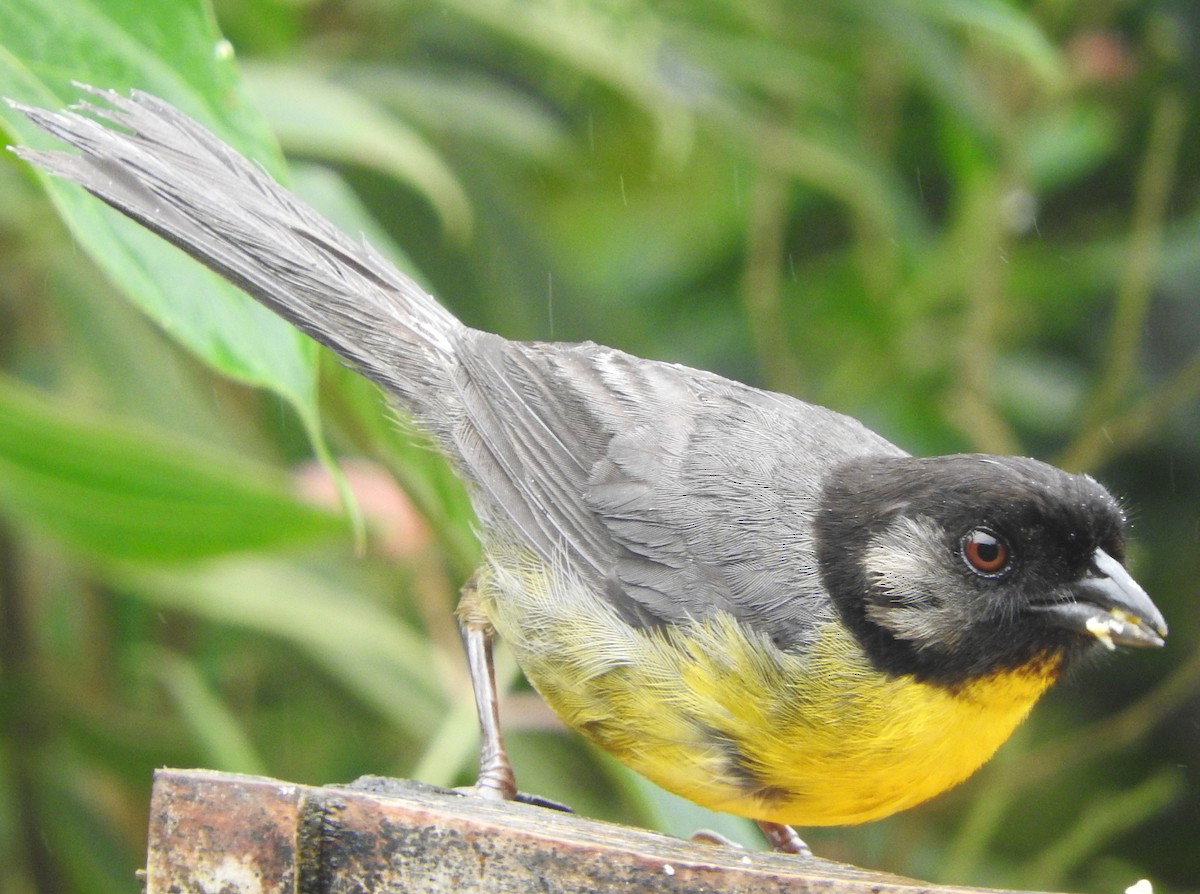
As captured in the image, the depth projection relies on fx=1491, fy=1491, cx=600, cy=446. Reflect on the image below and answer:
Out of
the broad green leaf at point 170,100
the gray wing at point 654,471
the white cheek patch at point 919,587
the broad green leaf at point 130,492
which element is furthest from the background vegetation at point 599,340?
the white cheek patch at point 919,587

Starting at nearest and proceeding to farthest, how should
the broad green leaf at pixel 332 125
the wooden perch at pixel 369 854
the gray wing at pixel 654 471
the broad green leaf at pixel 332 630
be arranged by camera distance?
the wooden perch at pixel 369 854
the gray wing at pixel 654 471
the broad green leaf at pixel 332 125
the broad green leaf at pixel 332 630

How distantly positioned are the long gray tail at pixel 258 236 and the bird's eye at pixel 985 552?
1023mm

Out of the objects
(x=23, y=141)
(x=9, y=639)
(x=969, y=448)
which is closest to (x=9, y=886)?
(x=9, y=639)

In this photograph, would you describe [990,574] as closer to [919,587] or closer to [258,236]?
[919,587]

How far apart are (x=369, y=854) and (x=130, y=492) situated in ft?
5.51

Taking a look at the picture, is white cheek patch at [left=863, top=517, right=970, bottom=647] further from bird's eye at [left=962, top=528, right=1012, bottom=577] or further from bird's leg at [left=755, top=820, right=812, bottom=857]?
bird's leg at [left=755, top=820, right=812, bottom=857]

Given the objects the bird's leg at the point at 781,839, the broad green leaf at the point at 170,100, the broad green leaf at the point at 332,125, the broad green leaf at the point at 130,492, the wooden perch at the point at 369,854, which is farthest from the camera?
the broad green leaf at the point at 332,125

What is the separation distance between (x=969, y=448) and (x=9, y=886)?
3026 millimetres

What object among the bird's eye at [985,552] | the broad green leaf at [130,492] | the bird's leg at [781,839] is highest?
the broad green leaf at [130,492]

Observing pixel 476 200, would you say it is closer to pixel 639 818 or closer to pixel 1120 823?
pixel 639 818

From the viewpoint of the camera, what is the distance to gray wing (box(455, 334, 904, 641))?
99.5 inches

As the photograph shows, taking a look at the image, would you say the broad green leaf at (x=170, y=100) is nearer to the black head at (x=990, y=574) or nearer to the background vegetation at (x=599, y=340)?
the background vegetation at (x=599, y=340)

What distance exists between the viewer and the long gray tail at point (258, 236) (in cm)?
233

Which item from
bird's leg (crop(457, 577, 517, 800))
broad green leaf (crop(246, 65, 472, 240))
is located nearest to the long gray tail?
bird's leg (crop(457, 577, 517, 800))
